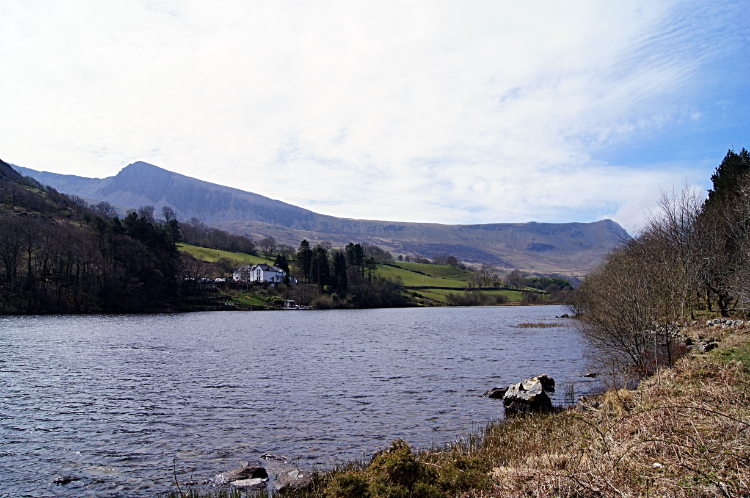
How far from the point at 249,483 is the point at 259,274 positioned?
15293 centimetres

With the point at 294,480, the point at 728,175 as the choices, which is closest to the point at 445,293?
the point at 728,175

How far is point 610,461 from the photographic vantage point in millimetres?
8836

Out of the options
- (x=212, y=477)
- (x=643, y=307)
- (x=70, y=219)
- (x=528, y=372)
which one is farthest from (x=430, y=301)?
(x=212, y=477)

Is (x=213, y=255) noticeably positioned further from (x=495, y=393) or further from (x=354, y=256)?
(x=495, y=393)

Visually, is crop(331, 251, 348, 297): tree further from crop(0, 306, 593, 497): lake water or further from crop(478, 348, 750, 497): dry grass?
crop(478, 348, 750, 497): dry grass

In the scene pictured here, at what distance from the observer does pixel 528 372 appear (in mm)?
34688

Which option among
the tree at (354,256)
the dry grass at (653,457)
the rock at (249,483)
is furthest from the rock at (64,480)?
the tree at (354,256)

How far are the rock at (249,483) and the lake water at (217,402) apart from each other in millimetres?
1504

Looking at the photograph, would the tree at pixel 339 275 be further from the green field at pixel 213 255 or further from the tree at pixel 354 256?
the green field at pixel 213 255

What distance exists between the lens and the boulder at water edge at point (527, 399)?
2264 cm

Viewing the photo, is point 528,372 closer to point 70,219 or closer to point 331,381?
point 331,381

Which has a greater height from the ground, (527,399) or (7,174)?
(7,174)

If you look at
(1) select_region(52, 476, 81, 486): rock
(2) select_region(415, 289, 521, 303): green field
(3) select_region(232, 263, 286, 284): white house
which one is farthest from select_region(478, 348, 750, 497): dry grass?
(2) select_region(415, 289, 521, 303): green field

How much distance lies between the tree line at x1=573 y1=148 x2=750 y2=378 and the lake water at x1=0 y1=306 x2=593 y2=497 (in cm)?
413
